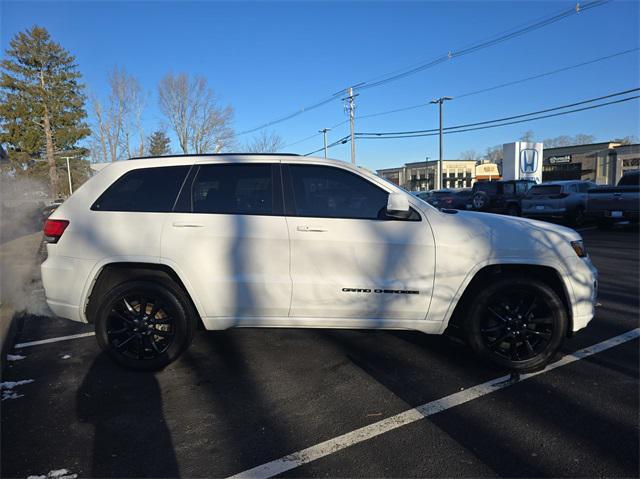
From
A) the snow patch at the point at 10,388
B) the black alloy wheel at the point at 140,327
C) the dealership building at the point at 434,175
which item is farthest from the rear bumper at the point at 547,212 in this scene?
the dealership building at the point at 434,175

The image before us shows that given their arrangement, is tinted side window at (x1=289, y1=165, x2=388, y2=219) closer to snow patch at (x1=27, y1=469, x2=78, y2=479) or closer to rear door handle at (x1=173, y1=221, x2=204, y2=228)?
rear door handle at (x1=173, y1=221, x2=204, y2=228)

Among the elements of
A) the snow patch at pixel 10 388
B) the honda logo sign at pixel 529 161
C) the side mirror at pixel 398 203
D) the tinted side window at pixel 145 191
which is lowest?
the snow patch at pixel 10 388

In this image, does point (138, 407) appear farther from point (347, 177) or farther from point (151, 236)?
point (347, 177)

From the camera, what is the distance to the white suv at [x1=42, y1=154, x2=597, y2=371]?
3.66 m

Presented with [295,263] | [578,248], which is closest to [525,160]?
[578,248]

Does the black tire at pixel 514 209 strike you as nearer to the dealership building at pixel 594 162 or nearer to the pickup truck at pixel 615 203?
the pickup truck at pixel 615 203

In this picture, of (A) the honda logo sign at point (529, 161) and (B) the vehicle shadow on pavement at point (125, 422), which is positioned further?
(A) the honda logo sign at point (529, 161)

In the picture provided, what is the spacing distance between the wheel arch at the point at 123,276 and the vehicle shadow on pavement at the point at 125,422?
0.62 m

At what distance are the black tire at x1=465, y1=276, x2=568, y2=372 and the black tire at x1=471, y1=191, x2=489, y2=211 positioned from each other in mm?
17249

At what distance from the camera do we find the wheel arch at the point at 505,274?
376 cm

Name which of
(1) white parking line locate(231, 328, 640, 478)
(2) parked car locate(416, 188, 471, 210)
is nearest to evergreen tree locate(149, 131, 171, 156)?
(2) parked car locate(416, 188, 471, 210)

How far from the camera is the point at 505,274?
3791mm

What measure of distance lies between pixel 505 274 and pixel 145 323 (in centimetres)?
320

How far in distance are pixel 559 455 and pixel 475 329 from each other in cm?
124
